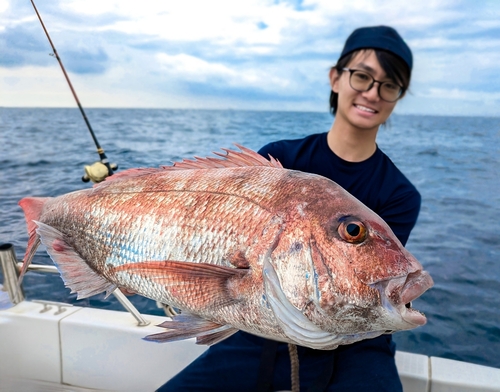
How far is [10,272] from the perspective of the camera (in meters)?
2.55

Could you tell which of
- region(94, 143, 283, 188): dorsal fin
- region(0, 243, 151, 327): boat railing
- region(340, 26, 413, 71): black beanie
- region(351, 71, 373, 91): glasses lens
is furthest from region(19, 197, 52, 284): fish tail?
region(340, 26, 413, 71): black beanie

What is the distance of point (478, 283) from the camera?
4.96 meters

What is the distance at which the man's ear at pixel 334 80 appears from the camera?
2103 millimetres

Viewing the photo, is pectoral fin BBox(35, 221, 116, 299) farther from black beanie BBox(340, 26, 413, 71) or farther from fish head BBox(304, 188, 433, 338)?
black beanie BBox(340, 26, 413, 71)

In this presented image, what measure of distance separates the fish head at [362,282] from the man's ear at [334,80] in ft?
4.34

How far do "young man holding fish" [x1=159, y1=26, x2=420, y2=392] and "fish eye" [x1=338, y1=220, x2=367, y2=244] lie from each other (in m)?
0.99

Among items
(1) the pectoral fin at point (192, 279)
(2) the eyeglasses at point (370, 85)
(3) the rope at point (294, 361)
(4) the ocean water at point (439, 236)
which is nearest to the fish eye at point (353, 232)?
(1) the pectoral fin at point (192, 279)

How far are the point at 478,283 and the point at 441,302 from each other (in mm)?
770

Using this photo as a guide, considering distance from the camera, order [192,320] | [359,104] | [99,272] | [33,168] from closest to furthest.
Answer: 1. [192,320]
2. [99,272]
3. [359,104]
4. [33,168]

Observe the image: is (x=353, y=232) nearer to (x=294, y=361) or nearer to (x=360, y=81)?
(x=294, y=361)

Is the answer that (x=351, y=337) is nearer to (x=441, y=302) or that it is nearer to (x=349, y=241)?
(x=349, y=241)

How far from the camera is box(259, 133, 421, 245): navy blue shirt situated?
192 cm

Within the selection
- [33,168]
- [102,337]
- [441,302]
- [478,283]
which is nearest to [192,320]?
[102,337]

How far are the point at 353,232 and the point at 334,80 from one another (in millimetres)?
1373
